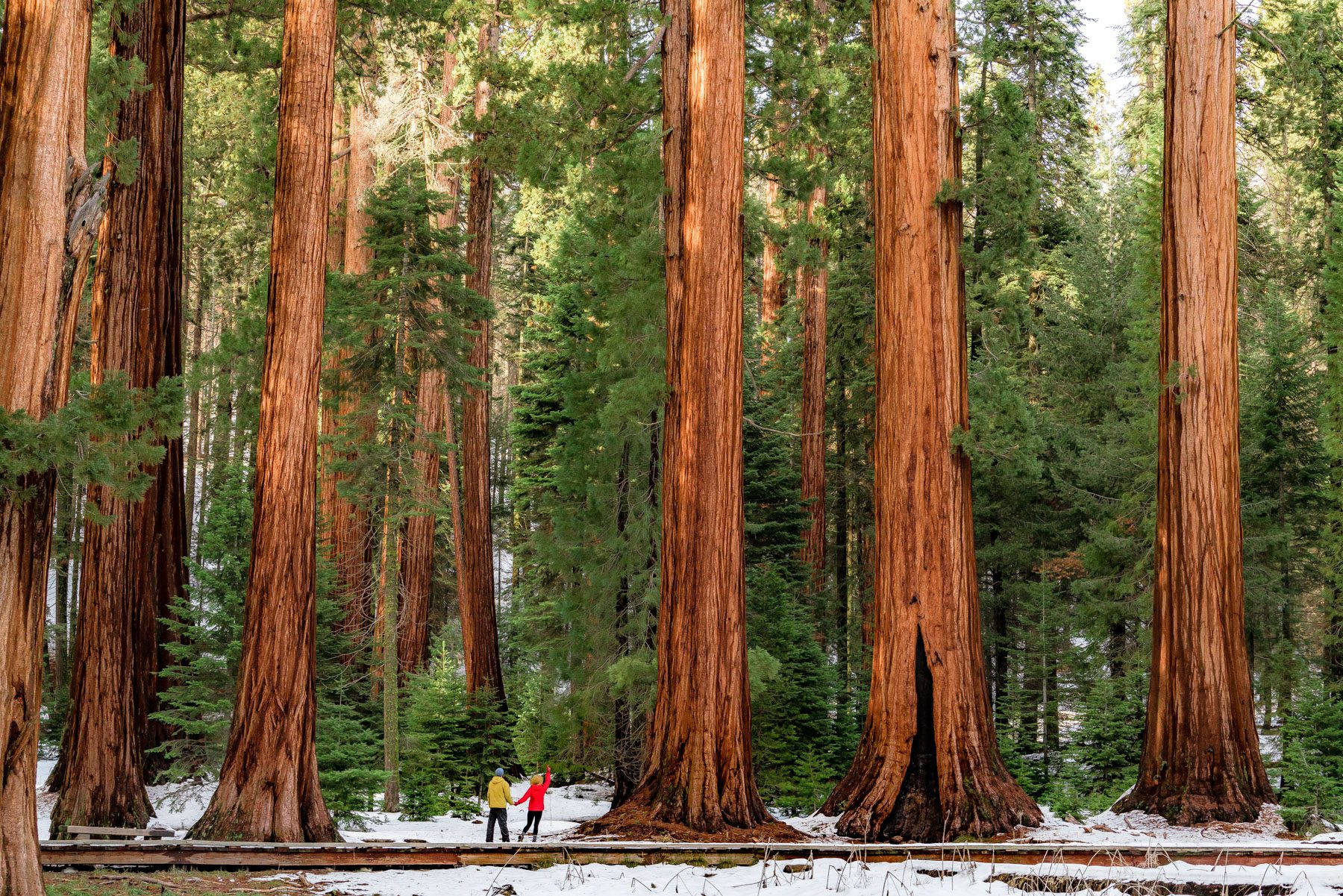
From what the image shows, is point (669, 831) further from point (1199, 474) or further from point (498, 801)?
point (1199, 474)

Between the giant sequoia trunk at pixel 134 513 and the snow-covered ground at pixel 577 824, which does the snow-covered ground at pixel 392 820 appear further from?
the giant sequoia trunk at pixel 134 513

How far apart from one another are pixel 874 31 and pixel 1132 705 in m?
10.7

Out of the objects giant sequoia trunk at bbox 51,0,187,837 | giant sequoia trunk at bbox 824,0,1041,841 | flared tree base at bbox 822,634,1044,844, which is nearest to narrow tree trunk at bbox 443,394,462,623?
giant sequoia trunk at bbox 51,0,187,837

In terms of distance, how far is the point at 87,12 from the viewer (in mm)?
6762

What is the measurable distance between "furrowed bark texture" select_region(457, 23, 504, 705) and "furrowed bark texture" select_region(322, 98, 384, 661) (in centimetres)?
167

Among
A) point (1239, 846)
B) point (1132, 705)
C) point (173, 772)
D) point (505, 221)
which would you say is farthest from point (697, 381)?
point (505, 221)

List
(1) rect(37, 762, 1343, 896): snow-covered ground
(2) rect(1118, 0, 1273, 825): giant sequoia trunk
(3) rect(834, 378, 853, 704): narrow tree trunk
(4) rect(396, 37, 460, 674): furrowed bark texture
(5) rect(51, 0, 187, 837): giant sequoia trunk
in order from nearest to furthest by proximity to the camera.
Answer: (1) rect(37, 762, 1343, 896): snow-covered ground, (2) rect(1118, 0, 1273, 825): giant sequoia trunk, (5) rect(51, 0, 187, 837): giant sequoia trunk, (4) rect(396, 37, 460, 674): furrowed bark texture, (3) rect(834, 378, 853, 704): narrow tree trunk

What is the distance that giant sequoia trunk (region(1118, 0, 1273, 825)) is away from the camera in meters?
11.4

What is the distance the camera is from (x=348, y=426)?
696 inches

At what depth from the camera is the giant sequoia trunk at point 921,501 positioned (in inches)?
415

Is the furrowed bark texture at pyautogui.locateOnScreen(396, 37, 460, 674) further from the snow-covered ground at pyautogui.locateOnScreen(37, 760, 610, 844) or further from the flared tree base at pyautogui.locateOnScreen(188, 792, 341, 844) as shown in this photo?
the flared tree base at pyautogui.locateOnScreen(188, 792, 341, 844)

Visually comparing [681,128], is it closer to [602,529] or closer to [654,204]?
[654,204]

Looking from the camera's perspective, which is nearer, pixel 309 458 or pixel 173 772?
pixel 309 458

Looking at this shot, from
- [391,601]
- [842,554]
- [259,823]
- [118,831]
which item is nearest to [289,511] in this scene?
[259,823]
